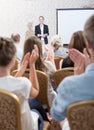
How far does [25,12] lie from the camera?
31.7ft

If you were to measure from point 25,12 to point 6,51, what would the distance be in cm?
806

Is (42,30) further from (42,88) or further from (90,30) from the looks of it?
(90,30)

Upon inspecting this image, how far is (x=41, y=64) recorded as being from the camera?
2.77 meters

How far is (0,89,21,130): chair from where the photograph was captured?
5.09 ft

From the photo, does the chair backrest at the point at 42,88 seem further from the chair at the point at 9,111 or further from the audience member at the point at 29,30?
the audience member at the point at 29,30

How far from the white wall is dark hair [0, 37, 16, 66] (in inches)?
309

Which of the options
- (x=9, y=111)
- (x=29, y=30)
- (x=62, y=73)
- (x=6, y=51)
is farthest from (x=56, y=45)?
(x=29, y=30)

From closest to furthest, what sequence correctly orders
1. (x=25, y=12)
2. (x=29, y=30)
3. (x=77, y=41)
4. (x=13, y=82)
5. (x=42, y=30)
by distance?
(x=13, y=82) → (x=77, y=41) → (x=42, y=30) → (x=29, y=30) → (x=25, y=12)

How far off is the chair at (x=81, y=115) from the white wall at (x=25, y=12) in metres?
8.35

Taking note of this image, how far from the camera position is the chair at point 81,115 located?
132 cm

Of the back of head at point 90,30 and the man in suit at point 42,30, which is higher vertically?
the back of head at point 90,30

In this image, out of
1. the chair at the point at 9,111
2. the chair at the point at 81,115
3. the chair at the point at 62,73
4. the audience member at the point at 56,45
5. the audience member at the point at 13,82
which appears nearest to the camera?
the chair at the point at 81,115

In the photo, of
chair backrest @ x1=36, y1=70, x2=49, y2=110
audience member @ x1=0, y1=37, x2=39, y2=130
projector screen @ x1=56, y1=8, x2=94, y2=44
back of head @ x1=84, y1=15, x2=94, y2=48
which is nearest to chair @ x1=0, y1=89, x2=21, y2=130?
audience member @ x1=0, y1=37, x2=39, y2=130

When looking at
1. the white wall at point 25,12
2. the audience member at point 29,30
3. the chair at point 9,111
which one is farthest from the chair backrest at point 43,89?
the white wall at point 25,12
